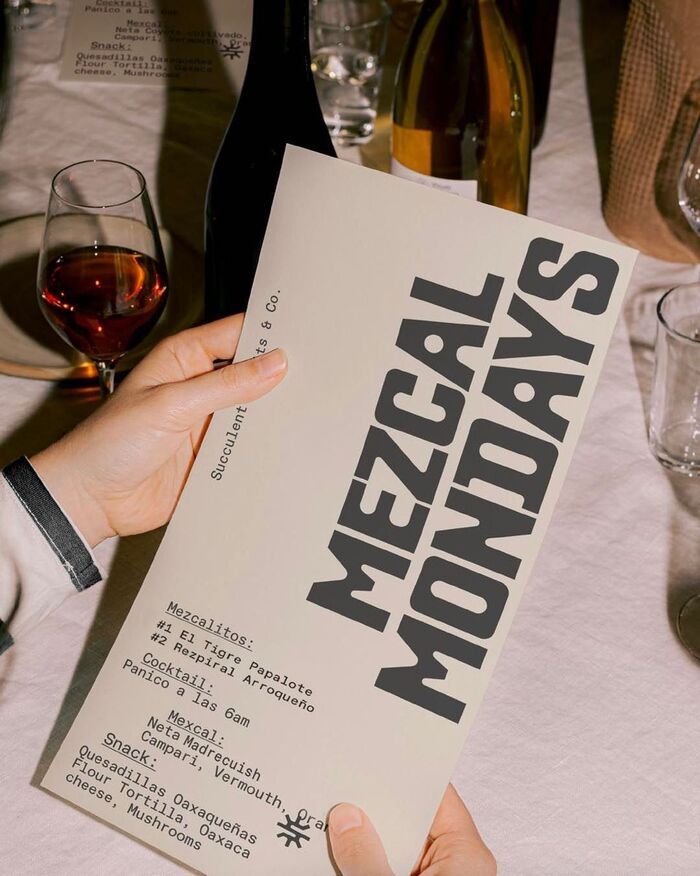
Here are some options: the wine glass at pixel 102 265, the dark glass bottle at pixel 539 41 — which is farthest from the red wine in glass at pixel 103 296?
the dark glass bottle at pixel 539 41

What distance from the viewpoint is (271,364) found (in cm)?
56

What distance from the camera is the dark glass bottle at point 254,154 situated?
29.2 inches

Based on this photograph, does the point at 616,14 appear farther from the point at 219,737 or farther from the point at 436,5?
the point at 219,737

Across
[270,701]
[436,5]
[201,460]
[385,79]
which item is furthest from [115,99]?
[270,701]

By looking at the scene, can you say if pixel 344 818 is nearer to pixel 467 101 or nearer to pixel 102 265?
pixel 102 265

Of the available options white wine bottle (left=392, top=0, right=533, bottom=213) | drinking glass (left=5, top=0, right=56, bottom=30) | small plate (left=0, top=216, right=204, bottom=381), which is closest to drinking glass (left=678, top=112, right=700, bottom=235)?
white wine bottle (left=392, top=0, right=533, bottom=213)

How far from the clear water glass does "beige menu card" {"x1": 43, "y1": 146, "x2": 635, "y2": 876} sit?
0.24 m

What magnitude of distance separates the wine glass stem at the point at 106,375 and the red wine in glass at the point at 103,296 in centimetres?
1

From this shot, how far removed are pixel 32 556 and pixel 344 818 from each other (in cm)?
26

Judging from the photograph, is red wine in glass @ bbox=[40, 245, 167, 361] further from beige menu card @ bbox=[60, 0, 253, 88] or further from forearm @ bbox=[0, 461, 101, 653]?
beige menu card @ bbox=[60, 0, 253, 88]

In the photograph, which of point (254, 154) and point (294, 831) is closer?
point (294, 831)

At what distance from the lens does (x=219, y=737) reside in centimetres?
56

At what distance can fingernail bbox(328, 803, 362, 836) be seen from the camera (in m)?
0.53

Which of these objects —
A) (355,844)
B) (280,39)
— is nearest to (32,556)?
(355,844)
